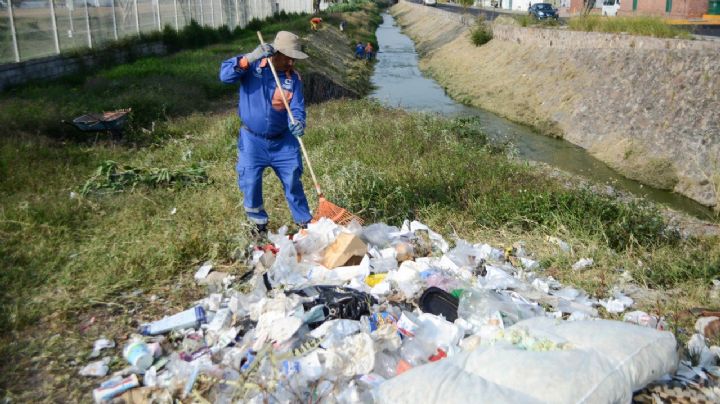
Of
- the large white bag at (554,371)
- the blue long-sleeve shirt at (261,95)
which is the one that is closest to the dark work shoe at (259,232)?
the blue long-sleeve shirt at (261,95)

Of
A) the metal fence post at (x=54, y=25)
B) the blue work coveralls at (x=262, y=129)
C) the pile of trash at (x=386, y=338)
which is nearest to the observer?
the pile of trash at (x=386, y=338)

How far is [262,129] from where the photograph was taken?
488cm

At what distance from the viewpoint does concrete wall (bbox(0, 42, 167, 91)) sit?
10.7 meters

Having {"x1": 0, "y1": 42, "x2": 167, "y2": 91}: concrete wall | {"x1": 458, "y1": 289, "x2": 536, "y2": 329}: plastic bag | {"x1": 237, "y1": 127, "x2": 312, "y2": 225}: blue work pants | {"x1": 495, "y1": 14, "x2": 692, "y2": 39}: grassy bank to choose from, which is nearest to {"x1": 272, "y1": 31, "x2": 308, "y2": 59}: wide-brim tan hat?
{"x1": 237, "y1": 127, "x2": 312, "y2": 225}: blue work pants

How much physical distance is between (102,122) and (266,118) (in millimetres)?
4117

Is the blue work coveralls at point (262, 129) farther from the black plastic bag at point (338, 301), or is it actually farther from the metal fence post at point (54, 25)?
the metal fence post at point (54, 25)

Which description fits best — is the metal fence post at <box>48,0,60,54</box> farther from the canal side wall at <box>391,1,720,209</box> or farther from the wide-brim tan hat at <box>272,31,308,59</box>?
the canal side wall at <box>391,1,720,209</box>

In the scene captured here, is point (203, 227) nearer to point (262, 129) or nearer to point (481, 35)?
point (262, 129)

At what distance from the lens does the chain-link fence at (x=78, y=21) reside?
36.1 feet

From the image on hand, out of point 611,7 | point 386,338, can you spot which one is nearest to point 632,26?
point 386,338

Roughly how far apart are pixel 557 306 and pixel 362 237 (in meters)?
1.66

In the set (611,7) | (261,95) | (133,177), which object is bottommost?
(133,177)

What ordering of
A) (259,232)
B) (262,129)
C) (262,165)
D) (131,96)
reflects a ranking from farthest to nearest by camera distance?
(131,96), (259,232), (262,165), (262,129)

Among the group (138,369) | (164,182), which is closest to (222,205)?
(164,182)
